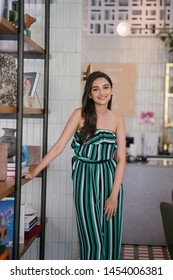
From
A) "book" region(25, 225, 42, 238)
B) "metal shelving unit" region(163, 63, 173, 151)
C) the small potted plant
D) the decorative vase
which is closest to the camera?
the decorative vase

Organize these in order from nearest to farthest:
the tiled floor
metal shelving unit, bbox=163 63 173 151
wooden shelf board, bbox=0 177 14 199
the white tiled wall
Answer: wooden shelf board, bbox=0 177 14 199
the white tiled wall
the tiled floor
metal shelving unit, bbox=163 63 173 151

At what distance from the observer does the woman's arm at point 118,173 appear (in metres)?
2.58

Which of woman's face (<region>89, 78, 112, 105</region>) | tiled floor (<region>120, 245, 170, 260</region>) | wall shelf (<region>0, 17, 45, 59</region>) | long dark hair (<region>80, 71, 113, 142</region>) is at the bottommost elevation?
tiled floor (<region>120, 245, 170, 260</region>)

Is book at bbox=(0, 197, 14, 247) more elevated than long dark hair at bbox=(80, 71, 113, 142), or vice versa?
long dark hair at bbox=(80, 71, 113, 142)

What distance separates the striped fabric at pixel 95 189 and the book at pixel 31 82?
0.98ft

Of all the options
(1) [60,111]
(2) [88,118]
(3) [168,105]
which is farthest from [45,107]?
(3) [168,105]

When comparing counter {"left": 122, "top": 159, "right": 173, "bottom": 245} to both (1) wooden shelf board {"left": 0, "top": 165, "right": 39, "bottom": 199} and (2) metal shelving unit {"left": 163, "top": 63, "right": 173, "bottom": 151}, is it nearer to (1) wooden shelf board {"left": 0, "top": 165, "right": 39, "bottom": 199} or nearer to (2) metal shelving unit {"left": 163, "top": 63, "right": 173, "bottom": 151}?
(2) metal shelving unit {"left": 163, "top": 63, "right": 173, "bottom": 151}

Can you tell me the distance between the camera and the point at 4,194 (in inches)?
79.0

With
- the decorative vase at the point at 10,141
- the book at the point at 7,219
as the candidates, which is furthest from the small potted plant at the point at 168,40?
the book at the point at 7,219

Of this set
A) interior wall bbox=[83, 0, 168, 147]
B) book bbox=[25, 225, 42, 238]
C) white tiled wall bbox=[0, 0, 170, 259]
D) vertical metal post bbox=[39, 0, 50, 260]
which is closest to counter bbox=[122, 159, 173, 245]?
white tiled wall bbox=[0, 0, 170, 259]

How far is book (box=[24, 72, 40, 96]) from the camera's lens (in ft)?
8.83

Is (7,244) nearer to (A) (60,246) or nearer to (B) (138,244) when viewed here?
(A) (60,246)

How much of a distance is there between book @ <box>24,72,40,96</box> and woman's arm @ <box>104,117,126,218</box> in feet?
1.40
